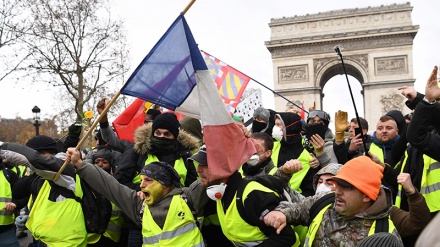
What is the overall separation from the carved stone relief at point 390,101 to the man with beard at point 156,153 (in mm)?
31284

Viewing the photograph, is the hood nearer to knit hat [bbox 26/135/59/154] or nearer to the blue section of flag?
the blue section of flag

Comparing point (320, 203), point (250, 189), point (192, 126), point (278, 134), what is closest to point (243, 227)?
point (250, 189)

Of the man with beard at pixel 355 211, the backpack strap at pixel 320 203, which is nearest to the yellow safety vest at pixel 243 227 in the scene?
the backpack strap at pixel 320 203

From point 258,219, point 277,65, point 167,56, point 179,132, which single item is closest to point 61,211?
point 179,132

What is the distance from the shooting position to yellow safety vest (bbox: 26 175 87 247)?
4.33 m

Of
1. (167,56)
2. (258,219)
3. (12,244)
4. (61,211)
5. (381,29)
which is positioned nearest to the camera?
(258,219)

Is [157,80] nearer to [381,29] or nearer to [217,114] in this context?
[217,114]

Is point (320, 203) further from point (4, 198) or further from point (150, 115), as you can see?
point (4, 198)

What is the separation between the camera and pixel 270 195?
10.8ft

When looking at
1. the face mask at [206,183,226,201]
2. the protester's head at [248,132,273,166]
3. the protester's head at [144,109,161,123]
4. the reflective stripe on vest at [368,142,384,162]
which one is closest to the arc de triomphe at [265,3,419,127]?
the protester's head at [144,109,161,123]

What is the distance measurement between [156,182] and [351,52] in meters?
33.9

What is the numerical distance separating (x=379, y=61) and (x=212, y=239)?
108 feet

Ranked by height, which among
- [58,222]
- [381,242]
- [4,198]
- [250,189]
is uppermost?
[250,189]

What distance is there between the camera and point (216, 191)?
347cm
